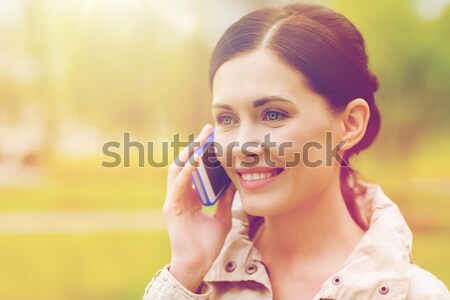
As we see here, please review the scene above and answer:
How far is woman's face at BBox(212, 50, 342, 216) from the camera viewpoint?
68.4 inches

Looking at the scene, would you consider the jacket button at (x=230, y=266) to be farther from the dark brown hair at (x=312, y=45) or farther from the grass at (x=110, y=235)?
the grass at (x=110, y=235)

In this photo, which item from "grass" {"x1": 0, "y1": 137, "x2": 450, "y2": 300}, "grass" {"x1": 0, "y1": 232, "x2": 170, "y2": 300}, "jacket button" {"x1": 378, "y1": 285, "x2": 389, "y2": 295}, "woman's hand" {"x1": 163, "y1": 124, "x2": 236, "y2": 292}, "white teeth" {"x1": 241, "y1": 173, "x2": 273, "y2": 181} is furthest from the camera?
"grass" {"x1": 0, "y1": 137, "x2": 450, "y2": 300}

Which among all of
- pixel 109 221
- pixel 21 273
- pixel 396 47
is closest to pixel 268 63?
pixel 396 47

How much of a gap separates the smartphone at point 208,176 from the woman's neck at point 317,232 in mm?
226

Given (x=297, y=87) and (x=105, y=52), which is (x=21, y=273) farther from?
(x=297, y=87)

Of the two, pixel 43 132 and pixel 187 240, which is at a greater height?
pixel 43 132

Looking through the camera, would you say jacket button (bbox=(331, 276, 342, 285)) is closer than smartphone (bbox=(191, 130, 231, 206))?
Yes

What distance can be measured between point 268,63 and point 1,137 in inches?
333

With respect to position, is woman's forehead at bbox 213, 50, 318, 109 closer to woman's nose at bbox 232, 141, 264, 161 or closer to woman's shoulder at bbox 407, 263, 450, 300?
woman's nose at bbox 232, 141, 264, 161

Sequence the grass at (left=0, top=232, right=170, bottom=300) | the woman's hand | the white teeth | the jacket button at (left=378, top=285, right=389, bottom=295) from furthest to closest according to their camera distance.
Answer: the grass at (left=0, top=232, right=170, bottom=300) → the woman's hand → the white teeth → the jacket button at (left=378, top=285, right=389, bottom=295)

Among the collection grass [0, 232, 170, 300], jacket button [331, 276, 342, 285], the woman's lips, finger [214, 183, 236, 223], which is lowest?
grass [0, 232, 170, 300]

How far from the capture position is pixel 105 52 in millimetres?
Answer: 8602

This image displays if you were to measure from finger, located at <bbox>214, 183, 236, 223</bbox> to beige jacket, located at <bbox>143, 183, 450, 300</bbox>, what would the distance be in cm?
7

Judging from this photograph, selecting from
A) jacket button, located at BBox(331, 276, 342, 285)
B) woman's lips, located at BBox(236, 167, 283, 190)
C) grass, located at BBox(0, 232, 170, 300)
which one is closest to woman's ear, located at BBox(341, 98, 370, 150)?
woman's lips, located at BBox(236, 167, 283, 190)
